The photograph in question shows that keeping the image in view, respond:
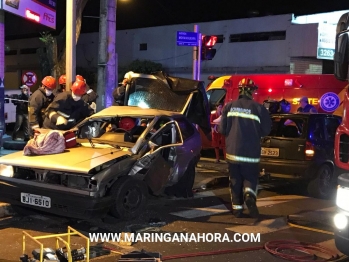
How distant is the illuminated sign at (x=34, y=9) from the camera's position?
1207cm

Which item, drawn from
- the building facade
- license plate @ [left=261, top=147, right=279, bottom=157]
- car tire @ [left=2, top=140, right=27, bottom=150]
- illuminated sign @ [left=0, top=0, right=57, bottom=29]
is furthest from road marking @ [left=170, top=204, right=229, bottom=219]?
the building facade

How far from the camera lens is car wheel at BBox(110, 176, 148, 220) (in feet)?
19.9

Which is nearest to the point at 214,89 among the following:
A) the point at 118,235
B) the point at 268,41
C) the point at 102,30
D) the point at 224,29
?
the point at 102,30

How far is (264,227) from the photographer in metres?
6.52

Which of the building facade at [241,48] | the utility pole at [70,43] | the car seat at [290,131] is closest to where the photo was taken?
the car seat at [290,131]

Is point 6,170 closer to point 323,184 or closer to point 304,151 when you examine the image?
point 304,151

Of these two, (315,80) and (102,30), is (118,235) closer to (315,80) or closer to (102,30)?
(102,30)

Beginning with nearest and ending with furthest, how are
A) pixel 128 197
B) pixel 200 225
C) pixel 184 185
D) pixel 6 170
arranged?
1. pixel 128 197
2. pixel 6 170
3. pixel 200 225
4. pixel 184 185

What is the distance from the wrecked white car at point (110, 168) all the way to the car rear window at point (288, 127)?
1.94 m

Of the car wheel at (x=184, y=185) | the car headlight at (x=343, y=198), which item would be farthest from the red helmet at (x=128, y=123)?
the car headlight at (x=343, y=198)

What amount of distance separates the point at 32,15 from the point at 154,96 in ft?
22.1

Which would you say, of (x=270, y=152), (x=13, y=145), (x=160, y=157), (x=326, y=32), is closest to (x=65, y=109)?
(x=160, y=157)

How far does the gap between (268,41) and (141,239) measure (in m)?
19.7

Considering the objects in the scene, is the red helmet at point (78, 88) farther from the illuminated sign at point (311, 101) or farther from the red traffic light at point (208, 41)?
the illuminated sign at point (311, 101)
